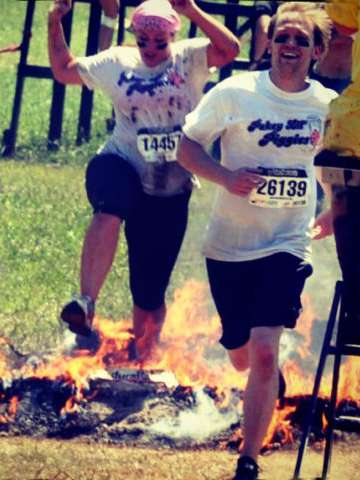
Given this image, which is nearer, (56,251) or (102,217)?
(102,217)

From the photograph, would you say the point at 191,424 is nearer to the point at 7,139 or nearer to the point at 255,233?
the point at 255,233

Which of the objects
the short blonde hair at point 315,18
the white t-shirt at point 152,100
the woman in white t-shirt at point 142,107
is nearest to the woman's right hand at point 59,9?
the woman in white t-shirt at point 142,107

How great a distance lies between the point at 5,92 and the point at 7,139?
2.89 meters

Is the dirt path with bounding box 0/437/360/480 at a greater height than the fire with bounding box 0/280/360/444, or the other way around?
the fire with bounding box 0/280/360/444

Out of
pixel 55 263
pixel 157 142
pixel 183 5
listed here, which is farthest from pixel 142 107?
pixel 55 263

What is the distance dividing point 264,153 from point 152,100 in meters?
1.42

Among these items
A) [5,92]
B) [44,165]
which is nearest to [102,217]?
[44,165]

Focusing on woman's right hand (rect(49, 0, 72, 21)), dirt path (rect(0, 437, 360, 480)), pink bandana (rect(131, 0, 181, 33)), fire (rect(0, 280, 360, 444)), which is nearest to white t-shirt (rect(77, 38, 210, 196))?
pink bandana (rect(131, 0, 181, 33))

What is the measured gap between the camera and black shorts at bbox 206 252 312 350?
23.8ft

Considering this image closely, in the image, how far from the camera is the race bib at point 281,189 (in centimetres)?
739

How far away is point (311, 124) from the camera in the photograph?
7.45 meters

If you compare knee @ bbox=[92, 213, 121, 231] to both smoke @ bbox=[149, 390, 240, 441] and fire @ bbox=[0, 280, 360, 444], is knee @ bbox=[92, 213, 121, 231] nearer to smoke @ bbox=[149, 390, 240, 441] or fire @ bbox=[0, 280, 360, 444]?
fire @ bbox=[0, 280, 360, 444]

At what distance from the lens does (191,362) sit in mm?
9039

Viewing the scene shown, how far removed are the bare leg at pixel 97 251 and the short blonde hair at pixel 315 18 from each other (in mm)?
1736
